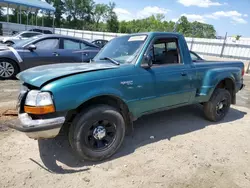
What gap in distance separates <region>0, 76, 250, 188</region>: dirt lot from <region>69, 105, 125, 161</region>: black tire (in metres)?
0.16

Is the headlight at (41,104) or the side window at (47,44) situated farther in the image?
the side window at (47,44)

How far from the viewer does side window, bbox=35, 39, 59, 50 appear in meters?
7.69

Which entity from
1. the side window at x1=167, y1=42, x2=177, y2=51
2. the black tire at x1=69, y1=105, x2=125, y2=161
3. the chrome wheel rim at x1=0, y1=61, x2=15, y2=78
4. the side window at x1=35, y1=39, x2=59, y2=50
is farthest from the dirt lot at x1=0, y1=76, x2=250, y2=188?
the side window at x1=35, y1=39, x2=59, y2=50

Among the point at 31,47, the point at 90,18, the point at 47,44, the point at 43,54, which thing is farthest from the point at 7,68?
the point at 90,18

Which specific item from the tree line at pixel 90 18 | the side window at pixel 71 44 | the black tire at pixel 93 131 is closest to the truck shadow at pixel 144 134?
the black tire at pixel 93 131

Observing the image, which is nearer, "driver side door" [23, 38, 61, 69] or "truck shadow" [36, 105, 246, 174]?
"truck shadow" [36, 105, 246, 174]

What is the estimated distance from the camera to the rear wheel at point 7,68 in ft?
23.9

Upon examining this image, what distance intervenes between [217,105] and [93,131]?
2975mm

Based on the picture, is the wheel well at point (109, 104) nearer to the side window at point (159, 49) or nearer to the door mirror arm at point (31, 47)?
the side window at point (159, 49)

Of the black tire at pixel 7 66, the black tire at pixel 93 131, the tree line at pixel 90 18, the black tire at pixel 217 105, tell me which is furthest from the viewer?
the tree line at pixel 90 18

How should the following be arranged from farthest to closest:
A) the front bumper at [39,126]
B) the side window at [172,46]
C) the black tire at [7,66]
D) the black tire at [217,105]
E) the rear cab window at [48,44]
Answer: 1. the rear cab window at [48,44]
2. the black tire at [7,66]
3. the black tire at [217,105]
4. the side window at [172,46]
5. the front bumper at [39,126]

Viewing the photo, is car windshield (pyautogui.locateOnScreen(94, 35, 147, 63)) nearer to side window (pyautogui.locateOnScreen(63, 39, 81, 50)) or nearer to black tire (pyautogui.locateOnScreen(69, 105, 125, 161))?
black tire (pyautogui.locateOnScreen(69, 105, 125, 161))

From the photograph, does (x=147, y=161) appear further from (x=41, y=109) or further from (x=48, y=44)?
(x=48, y=44)

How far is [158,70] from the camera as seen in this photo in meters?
3.87
